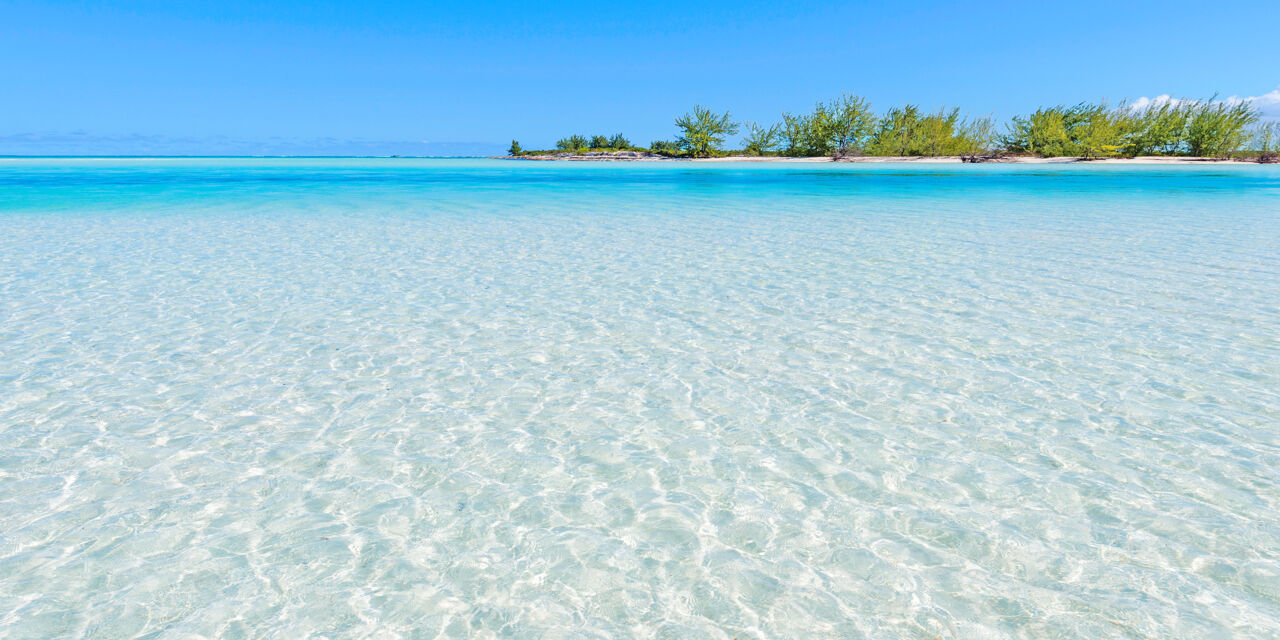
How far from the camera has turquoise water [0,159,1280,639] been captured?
2.92 meters

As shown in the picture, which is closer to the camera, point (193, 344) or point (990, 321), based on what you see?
point (193, 344)

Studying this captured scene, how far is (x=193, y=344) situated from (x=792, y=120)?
3244 inches

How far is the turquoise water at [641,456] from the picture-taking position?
2.92 m

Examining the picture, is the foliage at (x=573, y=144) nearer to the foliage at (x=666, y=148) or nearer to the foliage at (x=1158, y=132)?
the foliage at (x=666, y=148)

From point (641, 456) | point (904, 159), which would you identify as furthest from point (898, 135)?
point (641, 456)

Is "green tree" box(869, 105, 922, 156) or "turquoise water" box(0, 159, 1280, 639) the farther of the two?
"green tree" box(869, 105, 922, 156)

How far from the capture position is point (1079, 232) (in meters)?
14.6

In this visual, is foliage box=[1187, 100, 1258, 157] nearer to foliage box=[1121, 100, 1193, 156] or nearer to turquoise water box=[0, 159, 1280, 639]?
foliage box=[1121, 100, 1193, 156]

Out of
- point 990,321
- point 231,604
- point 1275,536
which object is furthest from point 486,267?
point 1275,536

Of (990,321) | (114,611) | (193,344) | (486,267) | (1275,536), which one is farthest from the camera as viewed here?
(486,267)

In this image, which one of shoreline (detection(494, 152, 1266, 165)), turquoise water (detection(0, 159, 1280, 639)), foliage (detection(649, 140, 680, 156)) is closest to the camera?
turquoise water (detection(0, 159, 1280, 639))

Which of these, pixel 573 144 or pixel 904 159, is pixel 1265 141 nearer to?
pixel 904 159

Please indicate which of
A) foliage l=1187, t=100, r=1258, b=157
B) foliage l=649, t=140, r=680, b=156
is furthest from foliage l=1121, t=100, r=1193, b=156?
foliage l=649, t=140, r=680, b=156

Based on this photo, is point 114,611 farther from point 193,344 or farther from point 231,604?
point 193,344
